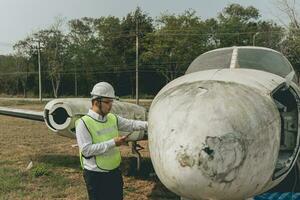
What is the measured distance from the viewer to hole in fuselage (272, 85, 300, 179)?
4910mm

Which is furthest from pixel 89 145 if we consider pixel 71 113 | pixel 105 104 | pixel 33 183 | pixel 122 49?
pixel 122 49

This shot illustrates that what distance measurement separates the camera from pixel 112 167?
5965mm

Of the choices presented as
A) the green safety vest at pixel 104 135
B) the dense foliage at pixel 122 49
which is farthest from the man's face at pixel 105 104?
the dense foliage at pixel 122 49

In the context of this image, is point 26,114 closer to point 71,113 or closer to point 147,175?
point 71,113

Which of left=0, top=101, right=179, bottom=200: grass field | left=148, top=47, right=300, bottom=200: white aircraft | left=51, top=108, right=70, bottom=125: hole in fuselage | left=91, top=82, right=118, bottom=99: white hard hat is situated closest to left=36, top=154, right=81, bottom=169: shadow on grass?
left=0, top=101, right=179, bottom=200: grass field

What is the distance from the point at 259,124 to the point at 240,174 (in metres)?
0.52

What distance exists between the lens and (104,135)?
19.2 ft

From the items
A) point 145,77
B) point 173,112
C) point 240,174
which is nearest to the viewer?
point 240,174

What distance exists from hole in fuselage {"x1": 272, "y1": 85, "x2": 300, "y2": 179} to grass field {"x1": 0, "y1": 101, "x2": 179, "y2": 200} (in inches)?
123

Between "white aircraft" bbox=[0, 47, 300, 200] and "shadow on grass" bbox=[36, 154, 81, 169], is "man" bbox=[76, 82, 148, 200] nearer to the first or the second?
"white aircraft" bbox=[0, 47, 300, 200]

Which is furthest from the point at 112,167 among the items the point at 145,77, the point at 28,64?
the point at 28,64

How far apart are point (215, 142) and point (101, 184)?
2.28 metres

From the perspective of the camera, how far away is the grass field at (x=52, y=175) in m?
8.85

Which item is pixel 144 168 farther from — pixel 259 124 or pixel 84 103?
pixel 259 124
